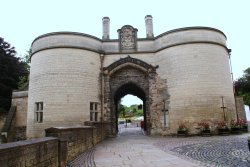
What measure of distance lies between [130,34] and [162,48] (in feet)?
9.18

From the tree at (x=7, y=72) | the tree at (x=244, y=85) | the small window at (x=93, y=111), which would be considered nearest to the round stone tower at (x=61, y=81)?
the small window at (x=93, y=111)

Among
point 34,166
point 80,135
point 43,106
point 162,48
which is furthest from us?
point 162,48

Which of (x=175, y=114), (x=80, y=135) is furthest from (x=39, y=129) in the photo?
(x=175, y=114)

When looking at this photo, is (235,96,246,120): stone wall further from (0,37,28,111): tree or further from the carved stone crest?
(0,37,28,111): tree

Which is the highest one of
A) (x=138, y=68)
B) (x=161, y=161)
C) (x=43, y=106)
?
(x=138, y=68)

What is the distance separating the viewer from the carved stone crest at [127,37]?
17156 millimetres

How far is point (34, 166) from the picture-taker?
4.25m

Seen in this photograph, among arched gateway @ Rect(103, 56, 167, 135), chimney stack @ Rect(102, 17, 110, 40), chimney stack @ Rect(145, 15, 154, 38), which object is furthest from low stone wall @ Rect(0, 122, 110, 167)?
chimney stack @ Rect(145, 15, 154, 38)

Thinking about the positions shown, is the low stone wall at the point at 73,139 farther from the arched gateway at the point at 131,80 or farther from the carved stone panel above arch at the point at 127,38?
the carved stone panel above arch at the point at 127,38

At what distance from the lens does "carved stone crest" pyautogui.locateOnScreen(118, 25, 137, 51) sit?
17156mm

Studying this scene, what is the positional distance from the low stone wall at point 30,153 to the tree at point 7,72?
68.5 ft

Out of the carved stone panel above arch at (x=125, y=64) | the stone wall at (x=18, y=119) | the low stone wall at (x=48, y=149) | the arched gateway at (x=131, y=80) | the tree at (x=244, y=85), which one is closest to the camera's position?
the low stone wall at (x=48, y=149)

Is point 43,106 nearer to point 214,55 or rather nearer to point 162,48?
point 162,48

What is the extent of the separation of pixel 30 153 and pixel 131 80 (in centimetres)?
1295
